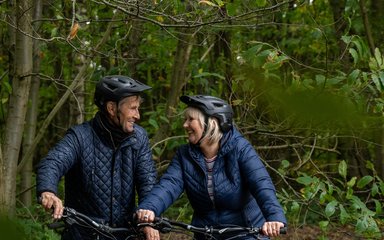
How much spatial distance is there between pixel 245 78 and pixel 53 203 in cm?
116

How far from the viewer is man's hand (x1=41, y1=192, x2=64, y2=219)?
317 cm

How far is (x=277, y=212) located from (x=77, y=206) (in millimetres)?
1168

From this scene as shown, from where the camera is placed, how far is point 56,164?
352cm

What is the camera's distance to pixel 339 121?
1573 mm

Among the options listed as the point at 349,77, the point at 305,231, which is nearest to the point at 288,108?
the point at 349,77

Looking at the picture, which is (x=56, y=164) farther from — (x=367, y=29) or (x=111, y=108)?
(x=367, y=29)

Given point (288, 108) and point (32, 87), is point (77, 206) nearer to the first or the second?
point (288, 108)

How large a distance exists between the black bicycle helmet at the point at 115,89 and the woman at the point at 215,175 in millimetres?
318

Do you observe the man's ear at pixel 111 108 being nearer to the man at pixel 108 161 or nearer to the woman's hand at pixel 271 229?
the man at pixel 108 161

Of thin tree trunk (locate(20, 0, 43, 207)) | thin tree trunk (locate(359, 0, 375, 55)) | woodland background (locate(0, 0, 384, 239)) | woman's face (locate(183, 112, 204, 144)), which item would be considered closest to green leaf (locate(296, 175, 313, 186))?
woodland background (locate(0, 0, 384, 239))

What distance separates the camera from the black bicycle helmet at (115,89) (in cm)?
376

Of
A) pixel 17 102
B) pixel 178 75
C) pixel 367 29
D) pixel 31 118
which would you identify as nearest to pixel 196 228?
pixel 17 102

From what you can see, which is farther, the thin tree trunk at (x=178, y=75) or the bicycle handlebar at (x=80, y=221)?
the thin tree trunk at (x=178, y=75)

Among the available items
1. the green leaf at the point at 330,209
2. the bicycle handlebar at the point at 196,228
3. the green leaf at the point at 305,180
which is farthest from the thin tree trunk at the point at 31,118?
the bicycle handlebar at the point at 196,228
